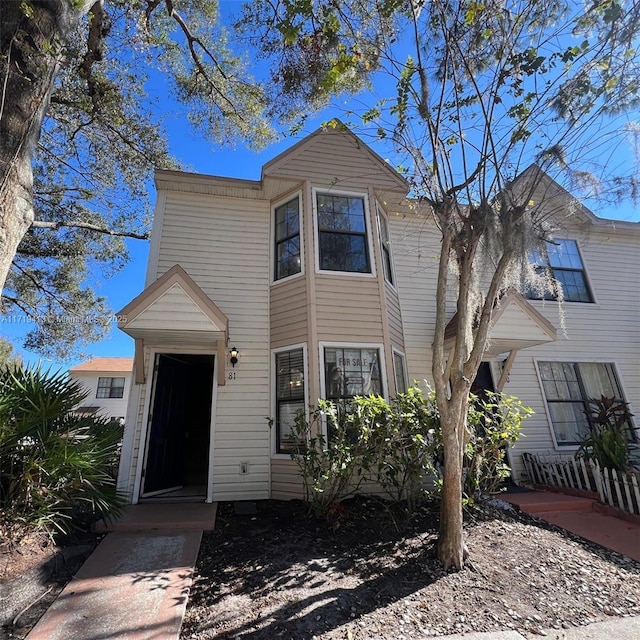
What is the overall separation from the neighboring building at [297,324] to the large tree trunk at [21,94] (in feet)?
8.28

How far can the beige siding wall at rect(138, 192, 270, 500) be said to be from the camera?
615cm

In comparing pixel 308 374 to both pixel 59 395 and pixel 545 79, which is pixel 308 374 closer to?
pixel 59 395

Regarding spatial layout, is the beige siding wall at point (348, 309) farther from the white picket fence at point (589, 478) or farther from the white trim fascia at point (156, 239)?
the white picket fence at point (589, 478)

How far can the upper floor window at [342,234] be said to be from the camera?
22.7 ft

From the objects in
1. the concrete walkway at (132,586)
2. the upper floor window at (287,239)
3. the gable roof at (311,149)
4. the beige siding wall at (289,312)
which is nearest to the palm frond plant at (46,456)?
the concrete walkway at (132,586)

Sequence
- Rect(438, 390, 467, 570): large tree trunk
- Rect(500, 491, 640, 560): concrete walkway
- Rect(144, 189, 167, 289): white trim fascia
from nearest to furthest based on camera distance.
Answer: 1. Rect(438, 390, 467, 570): large tree trunk
2. Rect(500, 491, 640, 560): concrete walkway
3. Rect(144, 189, 167, 289): white trim fascia

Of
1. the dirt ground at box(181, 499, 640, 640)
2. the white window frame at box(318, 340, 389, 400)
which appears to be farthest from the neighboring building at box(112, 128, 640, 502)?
the dirt ground at box(181, 499, 640, 640)

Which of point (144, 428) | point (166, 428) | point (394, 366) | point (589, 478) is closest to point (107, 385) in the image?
point (166, 428)

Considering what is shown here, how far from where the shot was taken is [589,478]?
232 inches

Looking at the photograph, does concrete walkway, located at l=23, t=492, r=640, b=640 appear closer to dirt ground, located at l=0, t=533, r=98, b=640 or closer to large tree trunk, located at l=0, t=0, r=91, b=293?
dirt ground, located at l=0, t=533, r=98, b=640

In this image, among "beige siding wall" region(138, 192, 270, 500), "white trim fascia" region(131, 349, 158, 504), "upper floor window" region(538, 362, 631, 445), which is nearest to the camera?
"white trim fascia" region(131, 349, 158, 504)

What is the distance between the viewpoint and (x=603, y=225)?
9.05 meters

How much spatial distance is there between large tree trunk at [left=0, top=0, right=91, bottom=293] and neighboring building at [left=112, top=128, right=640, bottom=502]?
2.52m

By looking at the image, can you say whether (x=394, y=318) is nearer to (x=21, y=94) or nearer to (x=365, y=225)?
(x=365, y=225)
